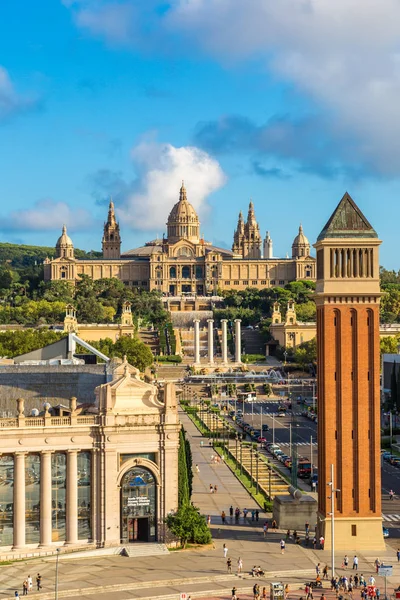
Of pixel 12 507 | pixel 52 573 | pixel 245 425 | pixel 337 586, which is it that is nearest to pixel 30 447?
pixel 12 507

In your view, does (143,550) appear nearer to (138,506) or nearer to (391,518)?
(138,506)

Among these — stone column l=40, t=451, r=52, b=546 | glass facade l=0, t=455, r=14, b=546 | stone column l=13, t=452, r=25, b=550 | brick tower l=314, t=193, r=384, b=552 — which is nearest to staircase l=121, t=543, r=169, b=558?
stone column l=40, t=451, r=52, b=546

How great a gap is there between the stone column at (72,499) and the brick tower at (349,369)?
14.6 metres

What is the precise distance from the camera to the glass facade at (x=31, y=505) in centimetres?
6606

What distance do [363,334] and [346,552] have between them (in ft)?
42.3

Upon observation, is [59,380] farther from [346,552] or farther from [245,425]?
[245,425]

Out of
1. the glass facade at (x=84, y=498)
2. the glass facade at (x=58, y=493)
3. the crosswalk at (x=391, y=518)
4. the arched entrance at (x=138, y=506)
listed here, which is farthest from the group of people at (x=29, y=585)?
the crosswalk at (x=391, y=518)

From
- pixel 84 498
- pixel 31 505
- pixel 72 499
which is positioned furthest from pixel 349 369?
pixel 31 505

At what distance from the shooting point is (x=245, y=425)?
439ft

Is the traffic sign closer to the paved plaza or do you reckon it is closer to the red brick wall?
the paved plaza

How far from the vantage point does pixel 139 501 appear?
68.0 meters

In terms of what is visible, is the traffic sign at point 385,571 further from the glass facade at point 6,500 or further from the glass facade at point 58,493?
the glass facade at point 6,500

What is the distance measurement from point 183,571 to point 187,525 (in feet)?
16.2

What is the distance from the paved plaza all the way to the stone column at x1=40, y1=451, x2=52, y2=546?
1520 millimetres
